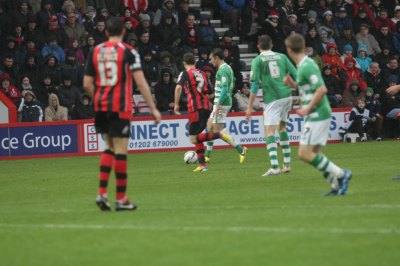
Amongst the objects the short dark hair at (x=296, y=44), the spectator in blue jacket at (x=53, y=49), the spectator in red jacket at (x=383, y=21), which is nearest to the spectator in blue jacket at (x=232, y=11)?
the spectator in red jacket at (x=383, y=21)

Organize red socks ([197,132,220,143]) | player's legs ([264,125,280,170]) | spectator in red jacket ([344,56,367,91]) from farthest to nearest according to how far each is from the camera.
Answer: spectator in red jacket ([344,56,367,91]), red socks ([197,132,220,143]), player's legs ([264,125,280,170])

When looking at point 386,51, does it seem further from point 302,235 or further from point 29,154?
point 302,235

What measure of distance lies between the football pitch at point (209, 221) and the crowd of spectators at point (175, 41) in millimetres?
8150

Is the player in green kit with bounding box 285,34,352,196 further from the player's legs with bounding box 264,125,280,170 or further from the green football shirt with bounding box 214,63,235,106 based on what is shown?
the green football shirt with bounding box 214,63,235,106

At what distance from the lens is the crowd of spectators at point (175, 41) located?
2756cm

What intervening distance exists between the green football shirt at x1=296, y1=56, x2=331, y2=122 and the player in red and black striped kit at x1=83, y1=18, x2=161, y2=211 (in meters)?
2.08

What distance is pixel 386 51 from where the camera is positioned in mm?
32656

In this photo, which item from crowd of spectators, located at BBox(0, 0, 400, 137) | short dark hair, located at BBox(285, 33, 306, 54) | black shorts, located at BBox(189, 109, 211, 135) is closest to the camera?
short dark hair, located at BBox(285, 33, 306, 54)

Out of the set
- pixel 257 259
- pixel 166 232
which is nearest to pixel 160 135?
pixel 166 232

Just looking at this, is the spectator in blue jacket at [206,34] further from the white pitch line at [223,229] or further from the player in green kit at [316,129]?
the white pitch line at [223,229]

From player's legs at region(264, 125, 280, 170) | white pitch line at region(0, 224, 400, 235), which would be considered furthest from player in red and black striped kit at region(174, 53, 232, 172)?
white pitch line at region(0, 224, 400, 235)

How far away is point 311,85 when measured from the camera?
13742 millimetres

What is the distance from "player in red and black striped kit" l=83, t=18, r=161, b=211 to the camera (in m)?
12.9

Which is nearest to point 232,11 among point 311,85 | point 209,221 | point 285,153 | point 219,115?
point 219,115
